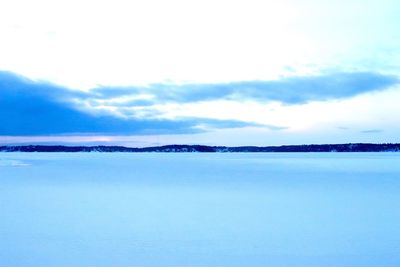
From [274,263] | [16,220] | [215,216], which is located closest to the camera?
[274,263]

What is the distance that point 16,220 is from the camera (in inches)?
255

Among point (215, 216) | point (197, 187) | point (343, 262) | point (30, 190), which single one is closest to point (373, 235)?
point (343, 262)

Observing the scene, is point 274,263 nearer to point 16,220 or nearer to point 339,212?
point 339,212

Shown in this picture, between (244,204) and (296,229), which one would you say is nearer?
(296,229)

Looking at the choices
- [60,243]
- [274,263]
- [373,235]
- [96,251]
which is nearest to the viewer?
[274,263]

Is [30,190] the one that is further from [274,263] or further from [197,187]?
[274,263]

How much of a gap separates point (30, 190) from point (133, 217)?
4.94 m

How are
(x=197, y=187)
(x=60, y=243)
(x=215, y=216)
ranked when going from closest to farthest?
(x=60, y=243), (x=215, y=216), (x=197, y=187)

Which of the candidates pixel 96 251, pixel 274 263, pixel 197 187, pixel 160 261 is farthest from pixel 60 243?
pixel 197 187

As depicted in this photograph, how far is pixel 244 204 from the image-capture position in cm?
840

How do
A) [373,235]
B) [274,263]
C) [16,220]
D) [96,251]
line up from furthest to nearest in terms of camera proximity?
[16,220] → [373,235] → [96,251] → [274,263]

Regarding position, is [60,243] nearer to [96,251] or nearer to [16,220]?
[96,251]

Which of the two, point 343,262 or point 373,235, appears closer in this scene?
point 343,262

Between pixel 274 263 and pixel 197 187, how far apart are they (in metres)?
7.65
